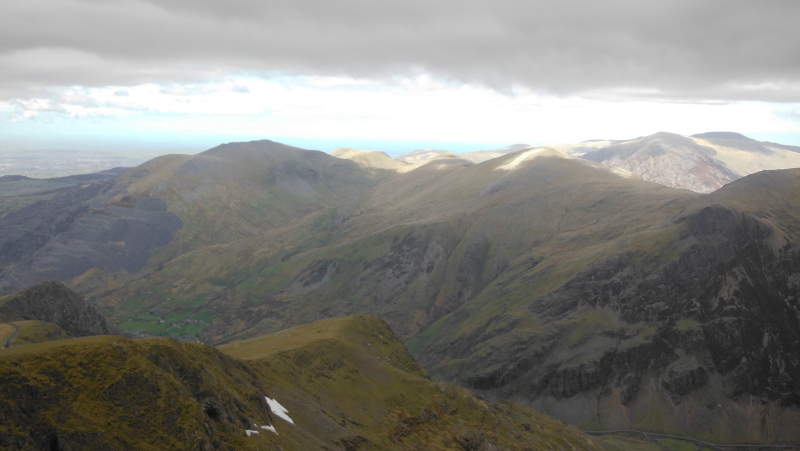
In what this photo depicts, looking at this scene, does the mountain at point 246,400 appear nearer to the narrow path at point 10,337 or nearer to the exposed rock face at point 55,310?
the narrow path at point 10,337

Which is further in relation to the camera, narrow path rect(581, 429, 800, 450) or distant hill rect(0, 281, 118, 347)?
narrow path rect(581, 429, 800, 450)

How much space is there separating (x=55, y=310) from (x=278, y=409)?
3198 inches

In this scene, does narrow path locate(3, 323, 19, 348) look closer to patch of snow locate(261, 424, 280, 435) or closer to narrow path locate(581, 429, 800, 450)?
patch of snow locate(261, 424, 280, 435)

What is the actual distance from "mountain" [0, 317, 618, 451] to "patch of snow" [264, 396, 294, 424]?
277 millimetres

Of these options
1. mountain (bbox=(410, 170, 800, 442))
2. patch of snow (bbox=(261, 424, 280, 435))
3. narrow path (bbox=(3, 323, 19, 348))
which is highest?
narrow path (bbox=(3, 323, 19, 348))

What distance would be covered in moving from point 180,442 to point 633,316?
19570 centimetres

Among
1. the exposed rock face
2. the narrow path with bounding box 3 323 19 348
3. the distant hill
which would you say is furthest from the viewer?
the exposed rock face

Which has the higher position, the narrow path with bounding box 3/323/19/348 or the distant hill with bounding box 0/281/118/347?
the narrow path with bounding box 3/323/19/348

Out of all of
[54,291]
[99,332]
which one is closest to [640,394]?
[99,332]

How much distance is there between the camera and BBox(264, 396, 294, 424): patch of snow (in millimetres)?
65894

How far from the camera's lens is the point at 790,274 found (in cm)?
18812

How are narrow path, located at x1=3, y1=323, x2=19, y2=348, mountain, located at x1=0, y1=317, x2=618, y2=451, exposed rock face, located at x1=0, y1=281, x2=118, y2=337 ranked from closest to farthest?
mountain, located at x1=0, y1=317, x2=618, y2=451, narrow path, located at x1=3, y1=323, x2=19, y2=348, exposed rock face, located at x1=0, y1=281, x2=118, y2=337

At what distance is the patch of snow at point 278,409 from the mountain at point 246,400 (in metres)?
0.28

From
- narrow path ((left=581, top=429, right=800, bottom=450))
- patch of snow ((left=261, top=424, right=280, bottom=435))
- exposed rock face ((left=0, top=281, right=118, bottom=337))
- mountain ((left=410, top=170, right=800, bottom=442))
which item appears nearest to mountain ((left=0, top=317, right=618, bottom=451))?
patch of snow ((left=261, top=424, right=280, bottom=435))
